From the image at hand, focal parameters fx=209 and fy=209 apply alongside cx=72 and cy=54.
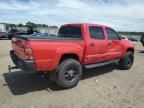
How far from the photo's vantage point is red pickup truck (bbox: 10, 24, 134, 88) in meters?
5.47

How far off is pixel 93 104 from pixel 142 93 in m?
1.72

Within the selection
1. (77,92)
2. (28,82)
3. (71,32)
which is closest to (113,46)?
(71,32)

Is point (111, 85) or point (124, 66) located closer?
point (111, 85)

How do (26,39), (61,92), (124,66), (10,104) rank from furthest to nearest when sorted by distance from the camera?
1. (124,66)
2. (61,92)
3. (26,39)
4. (10,104)

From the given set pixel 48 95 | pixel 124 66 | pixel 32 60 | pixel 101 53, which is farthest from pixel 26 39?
pixel 124 66

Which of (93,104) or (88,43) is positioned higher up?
(88,43)

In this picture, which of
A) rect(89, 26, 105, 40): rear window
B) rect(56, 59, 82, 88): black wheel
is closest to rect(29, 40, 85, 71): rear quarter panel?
rect(56, 59, 82, 88): black wheel

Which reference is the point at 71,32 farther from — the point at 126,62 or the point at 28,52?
the point at 126,62

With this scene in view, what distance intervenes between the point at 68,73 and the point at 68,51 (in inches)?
27.0

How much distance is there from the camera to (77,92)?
6.00 meters

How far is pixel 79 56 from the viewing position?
6562 mm

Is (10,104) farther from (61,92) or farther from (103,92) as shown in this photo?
(103,92)

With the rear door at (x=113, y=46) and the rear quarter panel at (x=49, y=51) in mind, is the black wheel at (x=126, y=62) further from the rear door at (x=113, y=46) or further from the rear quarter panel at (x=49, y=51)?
the rear quarter panel at (x=49, y=51)

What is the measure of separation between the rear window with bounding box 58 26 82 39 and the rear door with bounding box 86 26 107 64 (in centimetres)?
39
